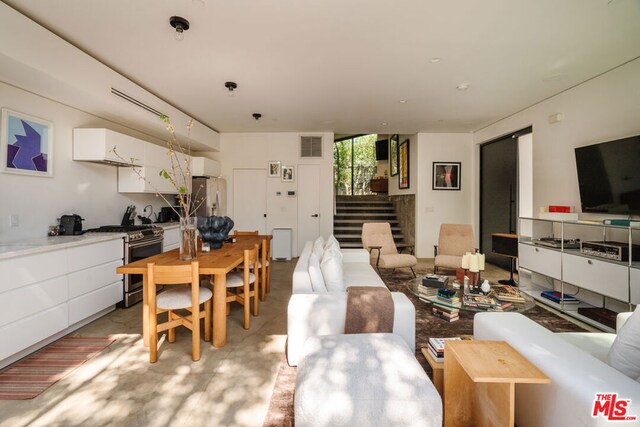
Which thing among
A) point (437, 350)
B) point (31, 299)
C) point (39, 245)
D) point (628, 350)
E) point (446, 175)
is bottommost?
point (437, 350)

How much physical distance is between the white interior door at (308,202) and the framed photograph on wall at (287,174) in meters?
0.18

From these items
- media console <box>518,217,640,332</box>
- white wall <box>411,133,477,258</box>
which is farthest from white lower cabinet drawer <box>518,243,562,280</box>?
white wall <box>411,133,477,258</box>

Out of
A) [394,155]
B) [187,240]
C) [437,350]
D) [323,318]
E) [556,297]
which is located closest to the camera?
[437,350]

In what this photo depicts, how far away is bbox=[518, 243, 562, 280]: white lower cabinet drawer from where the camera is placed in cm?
346

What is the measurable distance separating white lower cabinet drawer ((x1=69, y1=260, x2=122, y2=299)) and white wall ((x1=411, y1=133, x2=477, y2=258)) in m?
5.59

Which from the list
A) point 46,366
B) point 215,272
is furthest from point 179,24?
point 46,366

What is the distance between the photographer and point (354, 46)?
294cm

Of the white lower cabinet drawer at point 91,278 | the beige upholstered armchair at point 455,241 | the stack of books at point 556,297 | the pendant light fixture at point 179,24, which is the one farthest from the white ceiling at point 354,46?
the stack of books at point 556,297

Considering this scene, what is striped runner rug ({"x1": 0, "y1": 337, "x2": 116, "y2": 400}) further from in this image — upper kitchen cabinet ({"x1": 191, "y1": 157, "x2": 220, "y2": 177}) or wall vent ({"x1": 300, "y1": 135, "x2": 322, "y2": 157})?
wall vent ({"x1": 300, "y1": 135, "x2": 322, "y2": 157})

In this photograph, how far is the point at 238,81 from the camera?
3.78 metres

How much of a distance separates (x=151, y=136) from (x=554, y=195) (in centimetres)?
647

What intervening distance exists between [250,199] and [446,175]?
4.47 meters

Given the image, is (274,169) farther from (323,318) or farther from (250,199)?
(323,318)

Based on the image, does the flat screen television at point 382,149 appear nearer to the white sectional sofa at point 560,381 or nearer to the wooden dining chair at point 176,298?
the wooden dining chair at point 176,298
